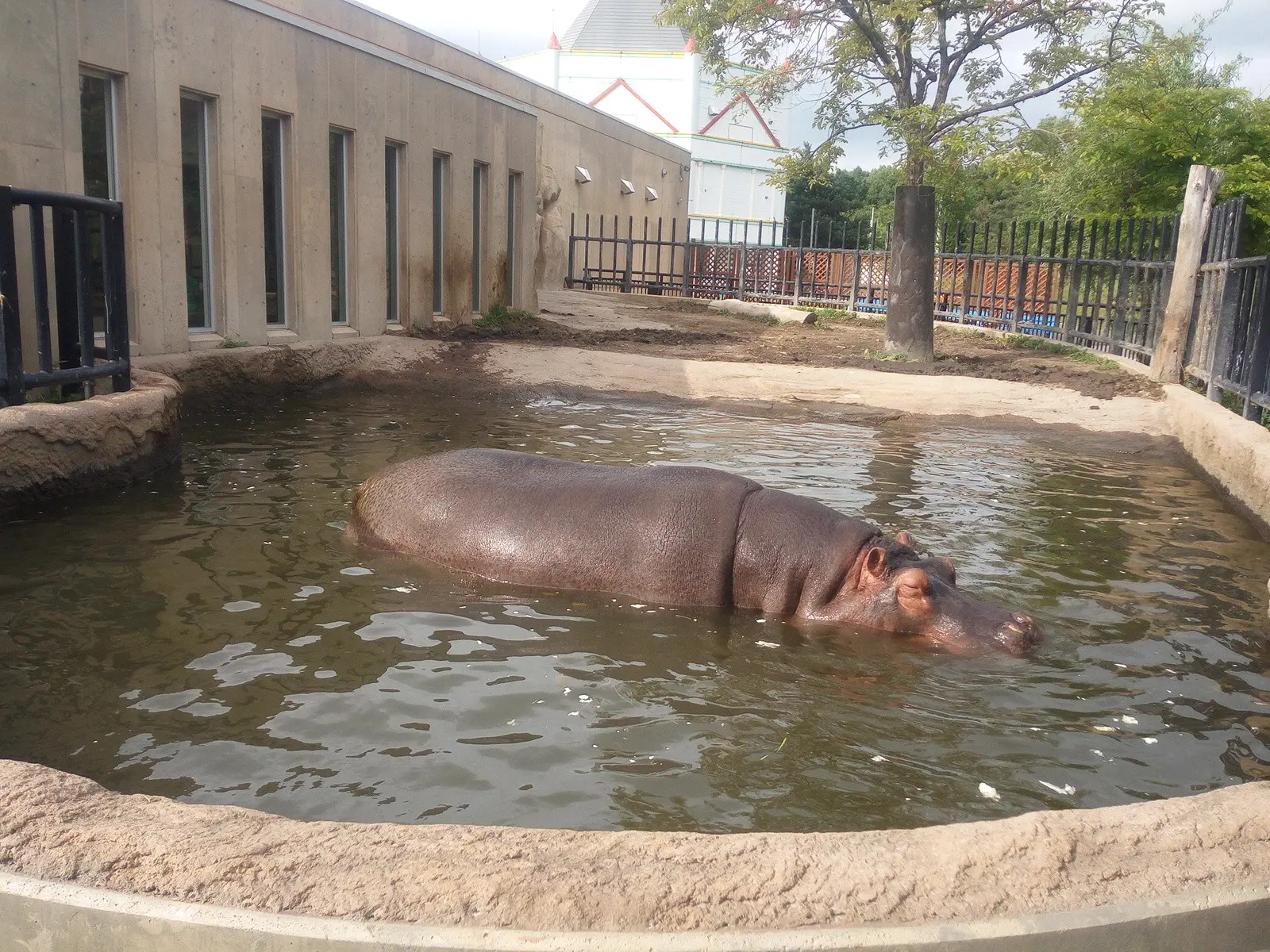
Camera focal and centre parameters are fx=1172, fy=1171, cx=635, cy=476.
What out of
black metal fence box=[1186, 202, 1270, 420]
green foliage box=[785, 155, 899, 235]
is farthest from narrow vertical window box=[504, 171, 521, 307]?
green foliage box=[785, 155, 899, 235]

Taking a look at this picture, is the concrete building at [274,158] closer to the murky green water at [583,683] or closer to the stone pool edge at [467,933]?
the murky green water at [583,683]

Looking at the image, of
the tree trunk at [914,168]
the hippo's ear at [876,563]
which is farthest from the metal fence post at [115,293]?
the tree trunk at [914,168]

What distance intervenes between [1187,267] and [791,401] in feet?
12.1

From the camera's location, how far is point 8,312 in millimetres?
5590

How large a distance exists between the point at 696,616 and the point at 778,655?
1.54 feet

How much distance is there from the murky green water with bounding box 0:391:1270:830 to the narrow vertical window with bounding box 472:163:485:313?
1002cm

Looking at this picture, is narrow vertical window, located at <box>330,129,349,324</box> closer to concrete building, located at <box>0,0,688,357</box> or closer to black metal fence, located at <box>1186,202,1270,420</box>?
concrete building, located at <box>0,0,688,357</box>

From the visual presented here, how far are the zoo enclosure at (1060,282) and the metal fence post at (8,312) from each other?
23.5ft

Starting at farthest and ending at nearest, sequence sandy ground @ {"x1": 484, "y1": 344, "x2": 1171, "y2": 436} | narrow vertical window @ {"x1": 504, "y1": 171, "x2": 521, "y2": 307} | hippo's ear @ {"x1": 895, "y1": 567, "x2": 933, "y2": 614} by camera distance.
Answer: narrow vertical window @ {"x1": 504, "y1": 171, "x2": 521, "y2": 307} → sandy ground @ {"x1": 484, "y1": 344, "x2": 1171, "y2": 436} → hippo's ear @ {"x1": 895, "y1": 567, "x2": 933, "y2": 614}

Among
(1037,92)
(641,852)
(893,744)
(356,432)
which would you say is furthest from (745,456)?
(1037,92)

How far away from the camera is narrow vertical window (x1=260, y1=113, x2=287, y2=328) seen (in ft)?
37.2

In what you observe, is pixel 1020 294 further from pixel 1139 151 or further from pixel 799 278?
pixel 799 278

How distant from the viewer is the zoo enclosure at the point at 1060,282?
28.4 feet

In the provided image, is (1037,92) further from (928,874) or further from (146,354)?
(928,874)
